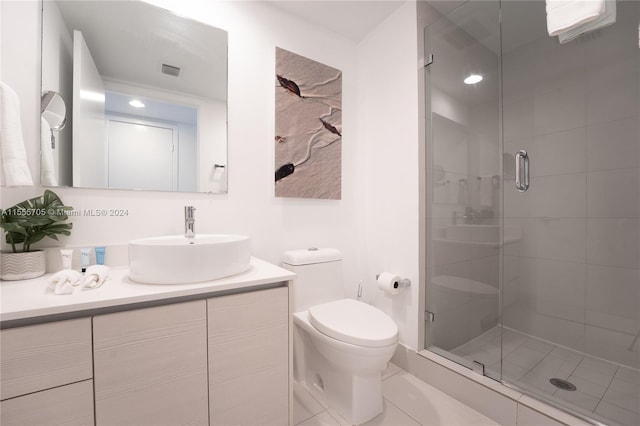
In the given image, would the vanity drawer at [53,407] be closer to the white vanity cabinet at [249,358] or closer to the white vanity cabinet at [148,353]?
the white vanity cabinet at [148,353]

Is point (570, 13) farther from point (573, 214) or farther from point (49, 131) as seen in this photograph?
point (49, 131)

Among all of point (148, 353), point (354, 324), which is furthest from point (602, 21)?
point (148, 353)

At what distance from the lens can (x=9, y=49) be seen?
1045 mm

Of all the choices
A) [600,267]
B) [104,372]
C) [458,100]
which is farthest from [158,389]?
[600,267]

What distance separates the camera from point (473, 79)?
1619mm

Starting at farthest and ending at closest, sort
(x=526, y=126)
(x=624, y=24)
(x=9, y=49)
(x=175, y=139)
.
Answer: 1. (x=526, y=126)
2. (x=175, y=139)
3. (x=624, y=24)
4. (x=9, y=49)

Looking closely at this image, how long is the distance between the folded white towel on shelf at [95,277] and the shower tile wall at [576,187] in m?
2.00

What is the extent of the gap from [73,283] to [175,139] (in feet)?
2.64

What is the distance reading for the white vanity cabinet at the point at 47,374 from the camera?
2.21ft

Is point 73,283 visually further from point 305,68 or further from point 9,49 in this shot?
point 305,68

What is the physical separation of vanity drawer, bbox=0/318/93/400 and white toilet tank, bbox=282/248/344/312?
0.88m

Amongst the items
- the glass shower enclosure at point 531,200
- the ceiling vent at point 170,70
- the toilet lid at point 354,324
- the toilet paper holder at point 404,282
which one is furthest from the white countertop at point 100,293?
the glass shower enclosure at point 531,200

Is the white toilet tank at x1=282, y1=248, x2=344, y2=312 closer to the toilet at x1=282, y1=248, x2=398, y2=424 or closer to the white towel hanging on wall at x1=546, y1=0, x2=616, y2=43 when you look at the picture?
the toilet at x1=282, y1=248, x2=398, y2=424

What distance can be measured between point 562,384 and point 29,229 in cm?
248
